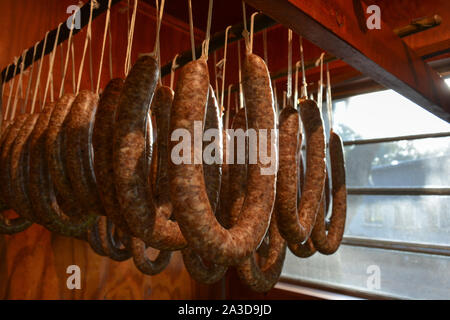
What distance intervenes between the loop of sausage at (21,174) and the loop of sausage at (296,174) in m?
1.03

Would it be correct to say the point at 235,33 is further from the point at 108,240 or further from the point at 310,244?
the point at 108,240

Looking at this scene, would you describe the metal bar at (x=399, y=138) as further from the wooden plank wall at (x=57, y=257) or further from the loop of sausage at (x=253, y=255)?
the wooden plank wall at (x=57, y=257)

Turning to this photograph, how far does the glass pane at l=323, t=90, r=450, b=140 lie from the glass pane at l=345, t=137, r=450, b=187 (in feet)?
0.32

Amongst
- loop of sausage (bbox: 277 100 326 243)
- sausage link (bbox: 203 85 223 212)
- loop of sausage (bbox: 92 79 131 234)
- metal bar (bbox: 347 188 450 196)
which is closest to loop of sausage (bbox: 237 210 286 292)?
loop of sausage (bbox: 277 100 326 243)

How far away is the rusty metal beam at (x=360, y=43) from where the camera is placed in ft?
2.72

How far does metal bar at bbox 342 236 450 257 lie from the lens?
8.23 ft

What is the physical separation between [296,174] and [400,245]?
211 cm

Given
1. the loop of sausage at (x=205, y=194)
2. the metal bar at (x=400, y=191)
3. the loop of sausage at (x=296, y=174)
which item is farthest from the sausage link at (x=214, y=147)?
the metal bar at (x=400, y=191)

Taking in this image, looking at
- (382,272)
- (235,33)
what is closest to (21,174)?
(235,33)

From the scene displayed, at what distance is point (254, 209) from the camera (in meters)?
0.80

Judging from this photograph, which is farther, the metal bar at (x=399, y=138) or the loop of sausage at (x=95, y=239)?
the metal bar at (x=399, y=138)

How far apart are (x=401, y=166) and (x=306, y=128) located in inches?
72.2
